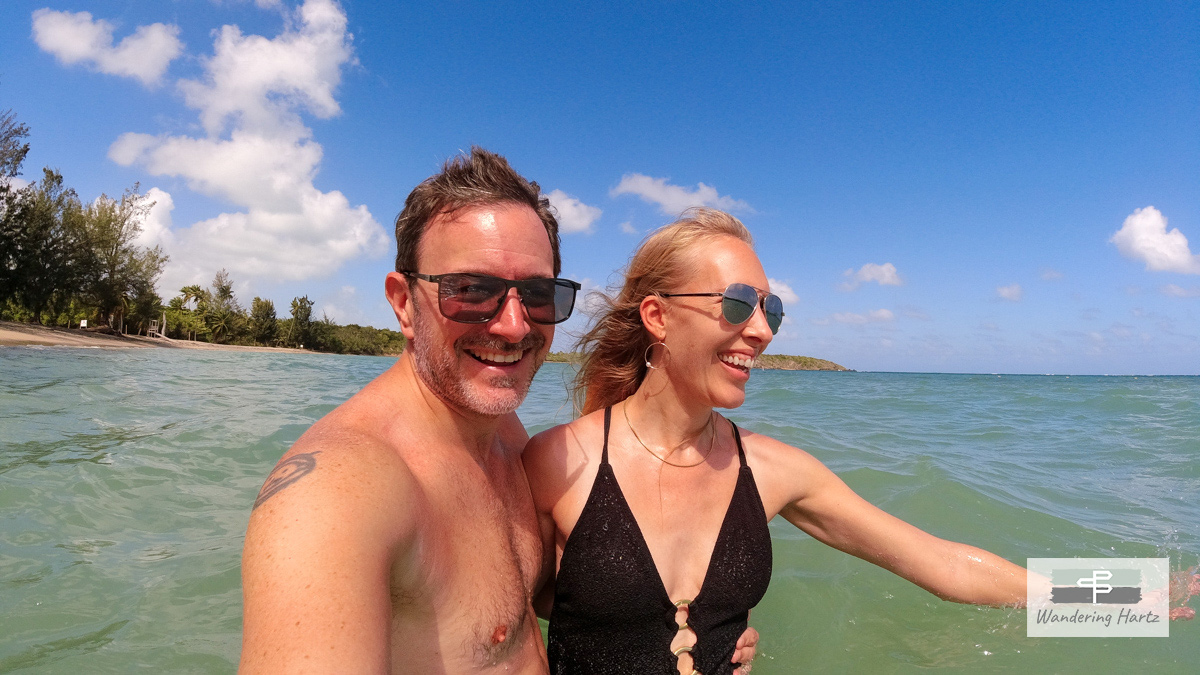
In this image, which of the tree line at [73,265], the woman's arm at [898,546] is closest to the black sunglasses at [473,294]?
the woman's arm at [898,546]

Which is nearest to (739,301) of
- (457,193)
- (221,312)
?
Result: (457,193)

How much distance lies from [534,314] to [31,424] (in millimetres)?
8552

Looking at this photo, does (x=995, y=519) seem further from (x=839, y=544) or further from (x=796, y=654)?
(x=839, y=544)

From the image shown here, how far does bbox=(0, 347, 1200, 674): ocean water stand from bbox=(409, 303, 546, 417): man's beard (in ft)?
6.51

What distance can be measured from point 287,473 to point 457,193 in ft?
3.62

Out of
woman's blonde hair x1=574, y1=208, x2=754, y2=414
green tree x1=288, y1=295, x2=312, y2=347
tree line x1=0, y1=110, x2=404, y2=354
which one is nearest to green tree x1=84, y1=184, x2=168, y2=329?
tree line x1=0, y1=110, x2=404, y2=354

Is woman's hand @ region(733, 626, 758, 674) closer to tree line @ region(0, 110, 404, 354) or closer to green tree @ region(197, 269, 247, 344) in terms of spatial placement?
tree line @ region(0, 110, 404, 354)

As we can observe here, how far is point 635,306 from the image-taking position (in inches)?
112

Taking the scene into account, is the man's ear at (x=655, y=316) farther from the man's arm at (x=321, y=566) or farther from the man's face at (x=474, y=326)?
the man's arm at (x=321, y=566)

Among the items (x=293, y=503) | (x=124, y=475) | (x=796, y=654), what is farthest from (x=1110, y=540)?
(x=124, y=475)

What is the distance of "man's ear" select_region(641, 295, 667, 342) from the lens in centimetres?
267

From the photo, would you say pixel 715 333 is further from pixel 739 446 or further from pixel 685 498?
pixel 685 498

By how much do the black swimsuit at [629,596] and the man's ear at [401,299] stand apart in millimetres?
944

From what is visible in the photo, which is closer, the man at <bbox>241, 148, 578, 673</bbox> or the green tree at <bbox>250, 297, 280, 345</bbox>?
the man at <bbox>241, 148, 578, 673</bbox>
